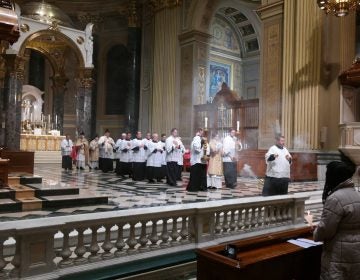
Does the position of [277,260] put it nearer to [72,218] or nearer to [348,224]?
[348,224]

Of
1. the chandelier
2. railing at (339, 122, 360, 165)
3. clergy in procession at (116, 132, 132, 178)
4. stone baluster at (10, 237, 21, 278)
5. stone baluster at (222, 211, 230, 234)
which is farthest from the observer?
clergy in procession at (116, 132, 132, 178)

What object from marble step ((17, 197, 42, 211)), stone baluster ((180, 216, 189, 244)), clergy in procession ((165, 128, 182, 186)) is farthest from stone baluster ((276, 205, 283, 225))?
clergy in procession ((165, 128, 182, 186))

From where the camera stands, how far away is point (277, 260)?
9.30 ft

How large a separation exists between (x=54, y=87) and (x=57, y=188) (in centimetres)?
1273

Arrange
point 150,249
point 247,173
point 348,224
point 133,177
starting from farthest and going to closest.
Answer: point 247,173 → point 133,177 → point 150,249 → point 348,224

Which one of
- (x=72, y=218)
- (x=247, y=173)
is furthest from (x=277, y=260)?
(x=247, y=173)

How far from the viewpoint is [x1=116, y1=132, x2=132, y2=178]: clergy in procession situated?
13.0 meters

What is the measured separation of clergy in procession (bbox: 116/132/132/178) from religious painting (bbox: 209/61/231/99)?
9562mm

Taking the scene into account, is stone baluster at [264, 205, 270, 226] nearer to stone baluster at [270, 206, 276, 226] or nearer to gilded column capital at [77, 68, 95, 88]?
stone baluster at [270, 206, 276, 226]

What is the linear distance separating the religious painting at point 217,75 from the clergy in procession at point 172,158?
1131cm

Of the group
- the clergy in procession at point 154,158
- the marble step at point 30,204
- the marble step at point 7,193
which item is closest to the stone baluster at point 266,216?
the marble step at point 30,204

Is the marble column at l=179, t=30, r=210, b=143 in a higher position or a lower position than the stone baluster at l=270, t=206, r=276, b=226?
higher

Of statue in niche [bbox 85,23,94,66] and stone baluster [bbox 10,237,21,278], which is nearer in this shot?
stone baluster [bbox 10,237,21,278]

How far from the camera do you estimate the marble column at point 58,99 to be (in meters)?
18.1
